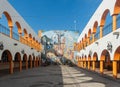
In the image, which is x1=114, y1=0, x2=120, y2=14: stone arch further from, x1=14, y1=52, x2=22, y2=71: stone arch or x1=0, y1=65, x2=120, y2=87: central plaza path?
x1=14, y1=52, x2=22, y2=71: stone arch

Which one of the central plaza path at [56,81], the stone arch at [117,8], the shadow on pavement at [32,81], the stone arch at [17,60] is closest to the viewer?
the shadow on pavement at [32,81]

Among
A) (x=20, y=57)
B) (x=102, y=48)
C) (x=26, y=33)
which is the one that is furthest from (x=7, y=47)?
(x=26, y=33)

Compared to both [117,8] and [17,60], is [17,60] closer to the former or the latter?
[17,60]

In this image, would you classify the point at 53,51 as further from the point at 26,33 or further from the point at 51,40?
the point at 26,33

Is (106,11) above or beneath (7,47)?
above

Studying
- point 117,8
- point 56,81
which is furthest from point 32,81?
point 117,8

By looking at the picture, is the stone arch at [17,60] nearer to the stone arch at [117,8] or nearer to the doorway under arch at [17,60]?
the doorway under arch at [17,60]

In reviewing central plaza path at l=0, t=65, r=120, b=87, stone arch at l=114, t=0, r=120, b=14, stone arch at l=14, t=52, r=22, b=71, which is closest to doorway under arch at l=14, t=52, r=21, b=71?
stone arch at l=14, t=52, r=22, b=71

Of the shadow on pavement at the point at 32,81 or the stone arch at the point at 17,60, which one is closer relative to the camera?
the shadow on pavement at the point at 32,81

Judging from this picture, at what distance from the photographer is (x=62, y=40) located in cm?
5384

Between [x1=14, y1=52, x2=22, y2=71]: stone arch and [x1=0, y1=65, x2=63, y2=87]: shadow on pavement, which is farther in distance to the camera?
[x1=14, y1=52, x2=22, y2=71]: stone arch

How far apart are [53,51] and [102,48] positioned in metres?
33.6

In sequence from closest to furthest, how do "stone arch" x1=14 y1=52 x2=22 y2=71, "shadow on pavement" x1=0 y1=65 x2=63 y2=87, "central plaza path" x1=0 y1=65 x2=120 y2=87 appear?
1. "shadow on pavement" x1=0 y1=65 x2=63 y2=87
2. "central plaza path" x1=0 y1=65 x2=120 y2=87
3. "stone arch" x1=14 y1=52 x2=22 y2=71

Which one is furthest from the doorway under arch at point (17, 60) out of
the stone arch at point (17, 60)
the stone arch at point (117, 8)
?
the stone arch at point (117, 8)
